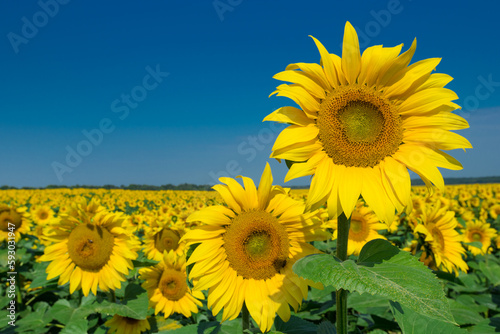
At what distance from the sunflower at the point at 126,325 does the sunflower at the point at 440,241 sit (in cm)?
364

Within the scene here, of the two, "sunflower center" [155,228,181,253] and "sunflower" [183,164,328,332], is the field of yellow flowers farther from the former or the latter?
"sunflower center" [155,228,181,253]

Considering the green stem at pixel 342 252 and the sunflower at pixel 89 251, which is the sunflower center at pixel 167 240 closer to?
the sunflower at pixel 89 251

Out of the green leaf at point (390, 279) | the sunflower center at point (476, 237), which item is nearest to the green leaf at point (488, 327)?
the green leaf at point (390, 279)

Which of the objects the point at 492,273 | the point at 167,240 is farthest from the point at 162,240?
the point at 492,273

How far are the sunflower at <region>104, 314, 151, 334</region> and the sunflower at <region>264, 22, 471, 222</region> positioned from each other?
3480 mm

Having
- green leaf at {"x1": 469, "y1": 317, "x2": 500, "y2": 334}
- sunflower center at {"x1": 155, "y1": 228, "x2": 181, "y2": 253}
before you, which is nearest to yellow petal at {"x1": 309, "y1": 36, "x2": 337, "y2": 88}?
green leaf at {"x1": 469, "y1": 317, "x2": 500, "y2": 334}

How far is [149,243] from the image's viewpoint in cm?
631

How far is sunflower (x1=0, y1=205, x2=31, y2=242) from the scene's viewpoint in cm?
677

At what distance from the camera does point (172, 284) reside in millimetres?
4594

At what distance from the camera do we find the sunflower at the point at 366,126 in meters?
1.69

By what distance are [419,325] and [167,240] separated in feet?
15.5

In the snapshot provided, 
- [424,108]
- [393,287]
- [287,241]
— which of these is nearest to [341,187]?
[393,287]

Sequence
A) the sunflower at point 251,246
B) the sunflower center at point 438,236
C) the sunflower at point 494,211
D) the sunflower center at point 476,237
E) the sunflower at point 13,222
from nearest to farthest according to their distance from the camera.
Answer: the sunflower at point 251,246
the sunflower center at point 438,236
the sunflower at point 13,222
the sunflower center at point 476,237
the sunflower at point 494,211

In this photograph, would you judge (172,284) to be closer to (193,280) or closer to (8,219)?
(193,280)
